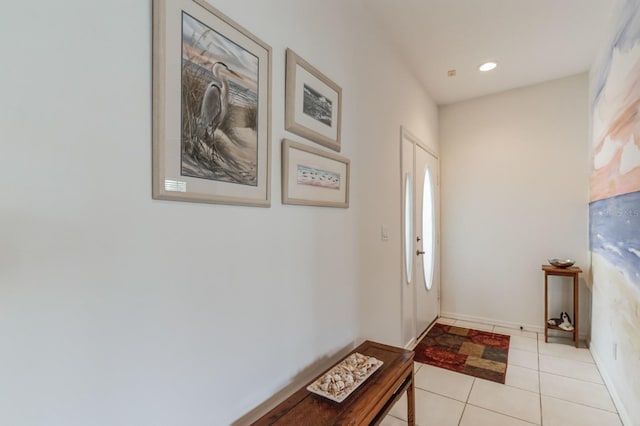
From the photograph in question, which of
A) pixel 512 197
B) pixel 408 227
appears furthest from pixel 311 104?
pixel 512 197

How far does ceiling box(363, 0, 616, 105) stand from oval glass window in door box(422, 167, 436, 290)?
1.10 m

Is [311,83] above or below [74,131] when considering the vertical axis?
above

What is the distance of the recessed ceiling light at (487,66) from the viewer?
298cm

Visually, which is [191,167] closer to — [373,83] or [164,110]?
[164,110]

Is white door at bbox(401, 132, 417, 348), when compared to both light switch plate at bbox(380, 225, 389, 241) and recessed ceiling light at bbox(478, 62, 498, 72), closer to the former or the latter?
light switch plate at bbox(380, 225, 389, 241)

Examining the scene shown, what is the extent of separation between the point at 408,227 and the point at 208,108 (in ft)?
7.61

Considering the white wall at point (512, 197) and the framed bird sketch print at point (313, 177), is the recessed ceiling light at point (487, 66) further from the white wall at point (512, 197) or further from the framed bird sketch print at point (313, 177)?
the framed bird sketch print at point (313, 177)

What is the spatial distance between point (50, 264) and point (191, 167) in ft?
1.50

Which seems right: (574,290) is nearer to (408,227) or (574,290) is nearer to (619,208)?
(619,208)

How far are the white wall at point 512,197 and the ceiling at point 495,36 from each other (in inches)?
15.2

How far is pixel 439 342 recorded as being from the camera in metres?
3.19

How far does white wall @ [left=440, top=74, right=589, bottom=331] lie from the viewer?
3.32 meters

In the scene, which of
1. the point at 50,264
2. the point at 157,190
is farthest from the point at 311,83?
the point at 50,264

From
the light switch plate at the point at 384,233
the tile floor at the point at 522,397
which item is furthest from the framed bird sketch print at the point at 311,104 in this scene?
the tile floor at the point at 522,397
